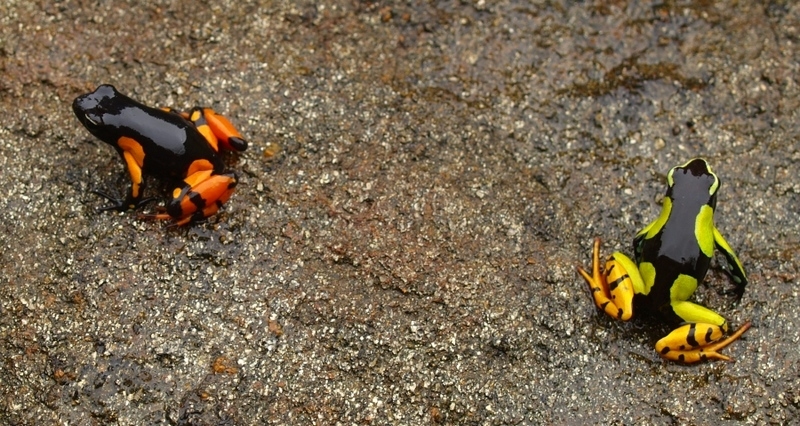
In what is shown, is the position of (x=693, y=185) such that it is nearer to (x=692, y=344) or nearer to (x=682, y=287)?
(x=682, y=287)

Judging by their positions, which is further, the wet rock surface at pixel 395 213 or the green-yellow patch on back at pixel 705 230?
the green-yellow patch on back at pixel 705 230

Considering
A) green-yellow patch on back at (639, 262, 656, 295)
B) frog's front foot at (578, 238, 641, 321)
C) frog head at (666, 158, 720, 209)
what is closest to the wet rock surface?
frog's front foot at (578, 238, 641, 321)

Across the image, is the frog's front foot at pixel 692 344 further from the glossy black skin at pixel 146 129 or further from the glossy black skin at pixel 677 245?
the glossy black skin at pixel 146 129

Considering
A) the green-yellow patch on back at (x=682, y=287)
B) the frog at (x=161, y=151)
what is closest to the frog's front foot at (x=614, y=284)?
the green-yellow patch on back at (x=682, y=287)

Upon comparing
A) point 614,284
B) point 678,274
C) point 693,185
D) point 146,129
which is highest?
point 146,129

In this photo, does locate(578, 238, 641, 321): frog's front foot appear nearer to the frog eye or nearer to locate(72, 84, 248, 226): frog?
locate(72, 84, 248, 226): frog

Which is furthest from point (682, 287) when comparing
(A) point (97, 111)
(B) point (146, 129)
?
(A) point (97, 111)

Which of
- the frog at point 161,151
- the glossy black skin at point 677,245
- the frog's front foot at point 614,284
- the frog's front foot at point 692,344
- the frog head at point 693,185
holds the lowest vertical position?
the frog's front foot at point 692,344
